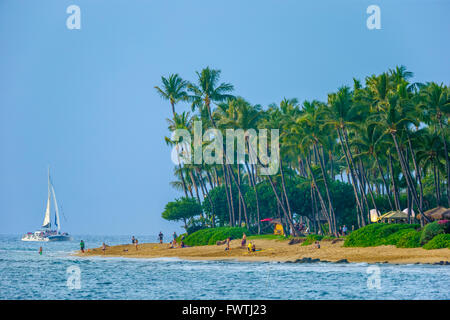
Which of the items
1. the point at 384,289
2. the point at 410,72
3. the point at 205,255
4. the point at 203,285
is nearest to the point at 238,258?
the point at 205,255

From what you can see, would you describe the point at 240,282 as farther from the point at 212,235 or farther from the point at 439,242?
the point at 212,235

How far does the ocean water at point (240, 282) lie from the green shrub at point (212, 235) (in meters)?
17.5

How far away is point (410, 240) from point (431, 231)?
1.85 m

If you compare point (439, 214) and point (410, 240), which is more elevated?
point (439, 214)

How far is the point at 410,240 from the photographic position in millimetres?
41344

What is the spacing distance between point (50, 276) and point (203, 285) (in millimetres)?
13453

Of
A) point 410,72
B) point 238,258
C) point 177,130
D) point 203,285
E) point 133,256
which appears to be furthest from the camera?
point 177,130

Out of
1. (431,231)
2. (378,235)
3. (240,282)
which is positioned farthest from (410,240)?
(240,282)

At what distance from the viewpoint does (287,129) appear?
202 ft

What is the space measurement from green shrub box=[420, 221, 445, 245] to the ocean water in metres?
5.00

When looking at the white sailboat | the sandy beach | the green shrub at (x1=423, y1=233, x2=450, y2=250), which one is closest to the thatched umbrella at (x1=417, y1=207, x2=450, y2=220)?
the green shrub at (x1=423, y1=233, x2=450, y2=250)

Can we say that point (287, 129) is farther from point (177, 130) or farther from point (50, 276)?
point (50, 276)

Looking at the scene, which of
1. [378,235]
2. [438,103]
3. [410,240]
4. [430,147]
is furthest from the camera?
[430,147]

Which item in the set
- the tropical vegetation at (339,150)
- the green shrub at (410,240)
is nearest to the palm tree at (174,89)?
the tropical vegetation at (339,150)
